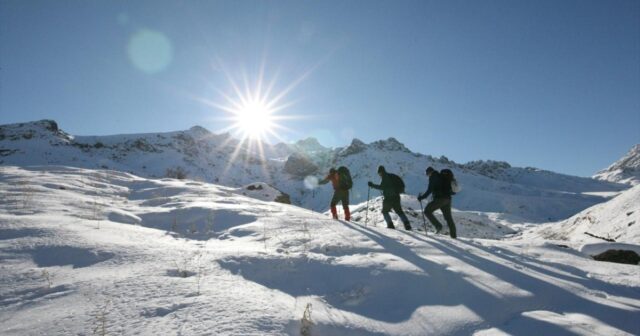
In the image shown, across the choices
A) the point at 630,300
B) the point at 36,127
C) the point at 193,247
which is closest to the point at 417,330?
the point at 630,300

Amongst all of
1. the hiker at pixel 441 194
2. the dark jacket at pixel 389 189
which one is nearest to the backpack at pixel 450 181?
the hiker at pixel 441 194

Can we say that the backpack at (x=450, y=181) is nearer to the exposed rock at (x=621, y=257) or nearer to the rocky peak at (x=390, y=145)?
the exposed rock at (x=621, y=257)

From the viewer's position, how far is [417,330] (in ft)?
9.70

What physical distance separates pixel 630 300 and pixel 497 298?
1973 millimetres

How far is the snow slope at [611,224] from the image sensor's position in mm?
12461

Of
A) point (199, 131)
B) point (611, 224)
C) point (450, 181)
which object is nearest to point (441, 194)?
point (450, 181)

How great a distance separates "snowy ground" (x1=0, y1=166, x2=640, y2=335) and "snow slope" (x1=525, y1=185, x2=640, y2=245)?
29.6 ft

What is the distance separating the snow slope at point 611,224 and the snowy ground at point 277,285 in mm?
9024

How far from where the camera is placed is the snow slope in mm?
12461

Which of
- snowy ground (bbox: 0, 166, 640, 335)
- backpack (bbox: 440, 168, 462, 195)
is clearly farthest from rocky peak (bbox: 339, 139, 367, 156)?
snowy ground (bbox: 0, 166, 640, 335)

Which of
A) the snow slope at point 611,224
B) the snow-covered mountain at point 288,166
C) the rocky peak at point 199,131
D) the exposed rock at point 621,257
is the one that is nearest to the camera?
the exposed rock at point 621,257

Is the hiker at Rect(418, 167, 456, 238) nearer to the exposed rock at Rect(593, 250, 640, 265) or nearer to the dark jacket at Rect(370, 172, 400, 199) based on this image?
the dark jacket at Rect(370, 172, 400, 199)

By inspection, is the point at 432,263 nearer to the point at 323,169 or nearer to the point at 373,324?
the point at 373,324

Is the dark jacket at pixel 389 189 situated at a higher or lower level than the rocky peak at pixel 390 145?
lower
